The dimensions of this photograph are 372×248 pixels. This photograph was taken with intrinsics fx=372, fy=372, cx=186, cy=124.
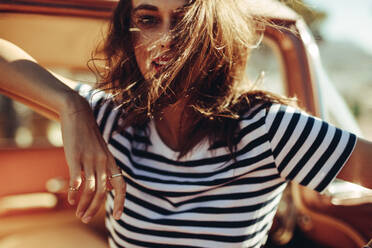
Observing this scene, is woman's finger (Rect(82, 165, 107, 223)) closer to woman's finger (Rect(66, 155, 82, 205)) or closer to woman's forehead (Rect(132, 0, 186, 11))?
woman's finger (Rect(66, 155, 82, 205))

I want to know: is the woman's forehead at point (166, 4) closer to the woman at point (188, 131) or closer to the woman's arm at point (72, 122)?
the woman at point (188, 131)

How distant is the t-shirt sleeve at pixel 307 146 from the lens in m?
0.99

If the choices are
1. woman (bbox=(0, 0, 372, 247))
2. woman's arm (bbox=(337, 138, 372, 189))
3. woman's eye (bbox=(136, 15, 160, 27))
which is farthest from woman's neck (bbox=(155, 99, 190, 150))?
woman's arm (bbox=(337, 138, 372, 189))

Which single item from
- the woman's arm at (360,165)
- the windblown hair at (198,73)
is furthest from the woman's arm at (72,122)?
the woman's arm at (360,165)

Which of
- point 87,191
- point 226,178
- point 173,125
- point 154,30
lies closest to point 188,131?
point 173,125

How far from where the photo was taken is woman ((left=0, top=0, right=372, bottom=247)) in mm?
996

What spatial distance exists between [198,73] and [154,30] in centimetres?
18

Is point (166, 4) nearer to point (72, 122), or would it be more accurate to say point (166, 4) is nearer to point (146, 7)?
point (146, 7)

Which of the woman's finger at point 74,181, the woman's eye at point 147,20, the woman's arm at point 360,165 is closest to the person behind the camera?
the woman's finger at point 74,181

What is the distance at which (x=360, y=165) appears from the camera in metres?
0.97

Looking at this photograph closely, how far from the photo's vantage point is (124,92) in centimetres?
111

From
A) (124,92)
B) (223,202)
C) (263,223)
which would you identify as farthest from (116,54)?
(263,223)

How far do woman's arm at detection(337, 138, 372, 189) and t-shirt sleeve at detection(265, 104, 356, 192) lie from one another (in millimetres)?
17

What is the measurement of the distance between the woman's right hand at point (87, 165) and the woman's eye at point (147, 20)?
30 centimetres
